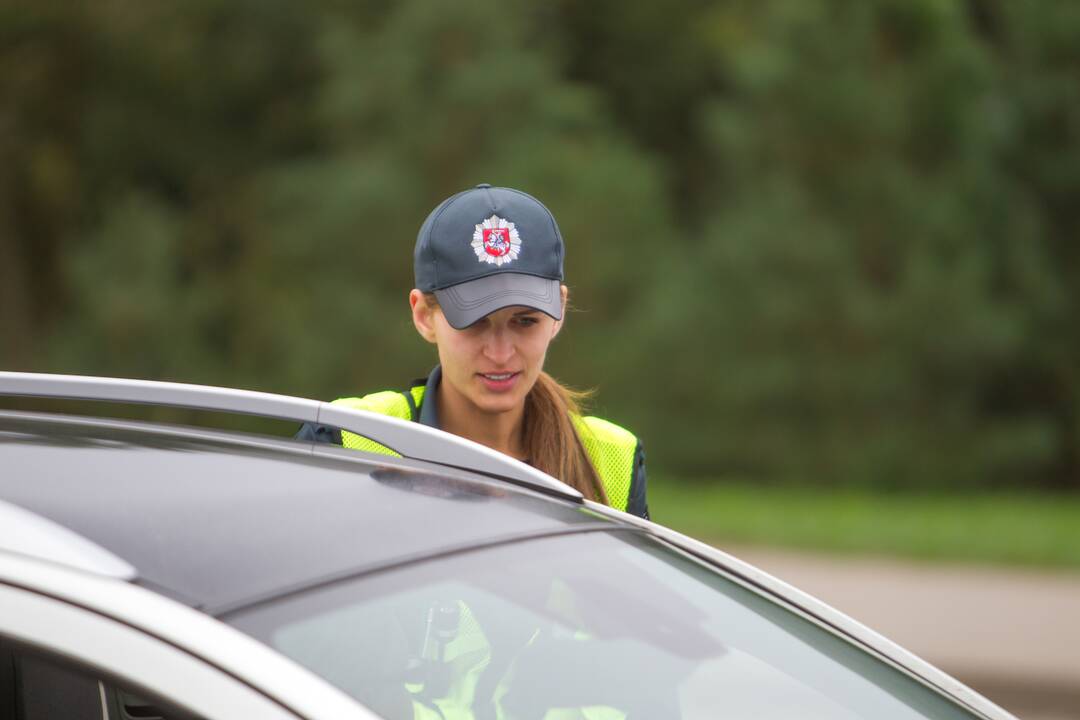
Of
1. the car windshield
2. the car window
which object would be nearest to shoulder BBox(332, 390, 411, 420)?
the car windshield

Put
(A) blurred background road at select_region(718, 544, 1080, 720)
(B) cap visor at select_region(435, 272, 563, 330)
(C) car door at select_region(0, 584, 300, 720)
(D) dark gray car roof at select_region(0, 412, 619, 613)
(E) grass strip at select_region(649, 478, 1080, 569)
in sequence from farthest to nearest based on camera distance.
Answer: (E) grass strip at select_region(649, 478, 1080, 569), (A) blurred background road at select_region(718, 544, 1080, 720), (B) cap visor at select_region(435, 272, 563, 330), (D) dark gray car roof at select_region(0, 412, 619, 613), (C) car door at select_region(0, 584, 300, 720)

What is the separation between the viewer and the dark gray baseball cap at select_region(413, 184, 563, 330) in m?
2.56

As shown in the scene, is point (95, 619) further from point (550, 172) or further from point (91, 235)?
point (91, 235)

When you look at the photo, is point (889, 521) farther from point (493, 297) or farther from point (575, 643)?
point (575, 643)

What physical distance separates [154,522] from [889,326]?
13.2 metres

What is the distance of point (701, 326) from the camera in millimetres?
14930

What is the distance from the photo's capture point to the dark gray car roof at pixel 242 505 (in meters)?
1.59

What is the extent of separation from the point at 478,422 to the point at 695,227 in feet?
46.3

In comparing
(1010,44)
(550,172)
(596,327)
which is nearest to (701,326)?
(596,327)

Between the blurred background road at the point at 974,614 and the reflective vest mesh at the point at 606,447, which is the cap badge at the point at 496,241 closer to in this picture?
the reflective vest mesh at the point at 606,447

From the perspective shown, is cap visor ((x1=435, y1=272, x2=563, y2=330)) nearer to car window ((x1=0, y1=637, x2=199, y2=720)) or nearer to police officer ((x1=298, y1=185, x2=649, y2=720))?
Result: police officer ((x1=298, y1=185, x2=649, y2=720))

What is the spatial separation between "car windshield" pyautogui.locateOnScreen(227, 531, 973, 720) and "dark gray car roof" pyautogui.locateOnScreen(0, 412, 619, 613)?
0.12 ft

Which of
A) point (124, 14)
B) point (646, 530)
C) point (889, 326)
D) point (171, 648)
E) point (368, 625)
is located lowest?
point (171, 648)

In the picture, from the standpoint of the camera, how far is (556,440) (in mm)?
2697
